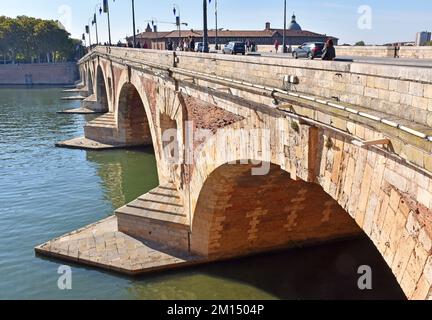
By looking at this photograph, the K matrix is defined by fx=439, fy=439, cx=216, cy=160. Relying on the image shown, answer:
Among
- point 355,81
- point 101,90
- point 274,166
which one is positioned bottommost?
point 101,90

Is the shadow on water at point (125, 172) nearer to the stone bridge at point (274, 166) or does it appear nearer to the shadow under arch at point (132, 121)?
the shadow under arch at point (132, 121)

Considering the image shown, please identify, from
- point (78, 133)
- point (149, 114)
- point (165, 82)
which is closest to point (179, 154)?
point (165, 82)

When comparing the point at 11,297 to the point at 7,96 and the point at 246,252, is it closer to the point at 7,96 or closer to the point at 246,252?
the point at 246,252

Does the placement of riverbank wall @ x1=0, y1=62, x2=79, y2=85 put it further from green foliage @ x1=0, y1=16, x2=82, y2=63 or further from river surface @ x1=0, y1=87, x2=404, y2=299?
river surface @ x1=0, y1=87, x2=404, y2=299

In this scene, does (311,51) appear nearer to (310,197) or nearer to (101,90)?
(310,197)

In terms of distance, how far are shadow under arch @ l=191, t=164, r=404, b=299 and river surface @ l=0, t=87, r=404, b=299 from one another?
0.18m

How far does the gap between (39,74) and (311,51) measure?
79.0m

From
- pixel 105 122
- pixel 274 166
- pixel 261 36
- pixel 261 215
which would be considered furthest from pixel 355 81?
pixel 261 36

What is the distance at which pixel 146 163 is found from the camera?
27875mm

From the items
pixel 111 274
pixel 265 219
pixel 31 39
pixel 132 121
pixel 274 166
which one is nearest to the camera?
pixel 274 166

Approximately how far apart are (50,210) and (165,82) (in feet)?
25.7

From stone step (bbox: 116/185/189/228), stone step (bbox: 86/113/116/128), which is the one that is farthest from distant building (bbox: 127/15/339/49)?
stone step (bbox: 116/185/189/228)

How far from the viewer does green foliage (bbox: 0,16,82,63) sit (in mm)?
83125

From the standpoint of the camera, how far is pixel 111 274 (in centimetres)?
1411
